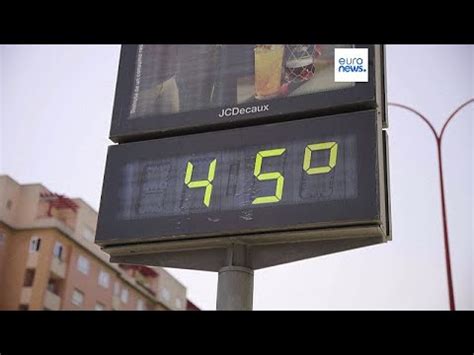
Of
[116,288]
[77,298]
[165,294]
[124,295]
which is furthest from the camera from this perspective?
[165,294]

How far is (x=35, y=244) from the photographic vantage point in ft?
102

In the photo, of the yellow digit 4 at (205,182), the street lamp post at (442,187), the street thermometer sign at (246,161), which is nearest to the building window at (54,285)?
the street lamp post at (442,187)

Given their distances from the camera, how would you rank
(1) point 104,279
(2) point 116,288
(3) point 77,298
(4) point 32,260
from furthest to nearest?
(2) point 116,288, (1) point 104,279, (3) point 77,298, (4) point 32,260

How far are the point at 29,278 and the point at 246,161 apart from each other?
2637cm

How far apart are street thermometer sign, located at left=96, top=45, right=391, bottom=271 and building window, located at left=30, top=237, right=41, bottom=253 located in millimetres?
25949

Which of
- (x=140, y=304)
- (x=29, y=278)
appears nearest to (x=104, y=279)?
(x=140, y=304)

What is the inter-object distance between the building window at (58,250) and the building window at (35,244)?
687 millimetres

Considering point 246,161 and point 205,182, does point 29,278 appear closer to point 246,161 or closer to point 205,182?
point 205,182

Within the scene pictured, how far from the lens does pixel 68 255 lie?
105 feet

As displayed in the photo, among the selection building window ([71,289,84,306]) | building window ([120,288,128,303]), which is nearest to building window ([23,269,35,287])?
building window ([71,289,84,306])

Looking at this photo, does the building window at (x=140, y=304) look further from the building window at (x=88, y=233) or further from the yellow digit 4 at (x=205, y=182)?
the yellow digit 4 at (x=205, y=182)
